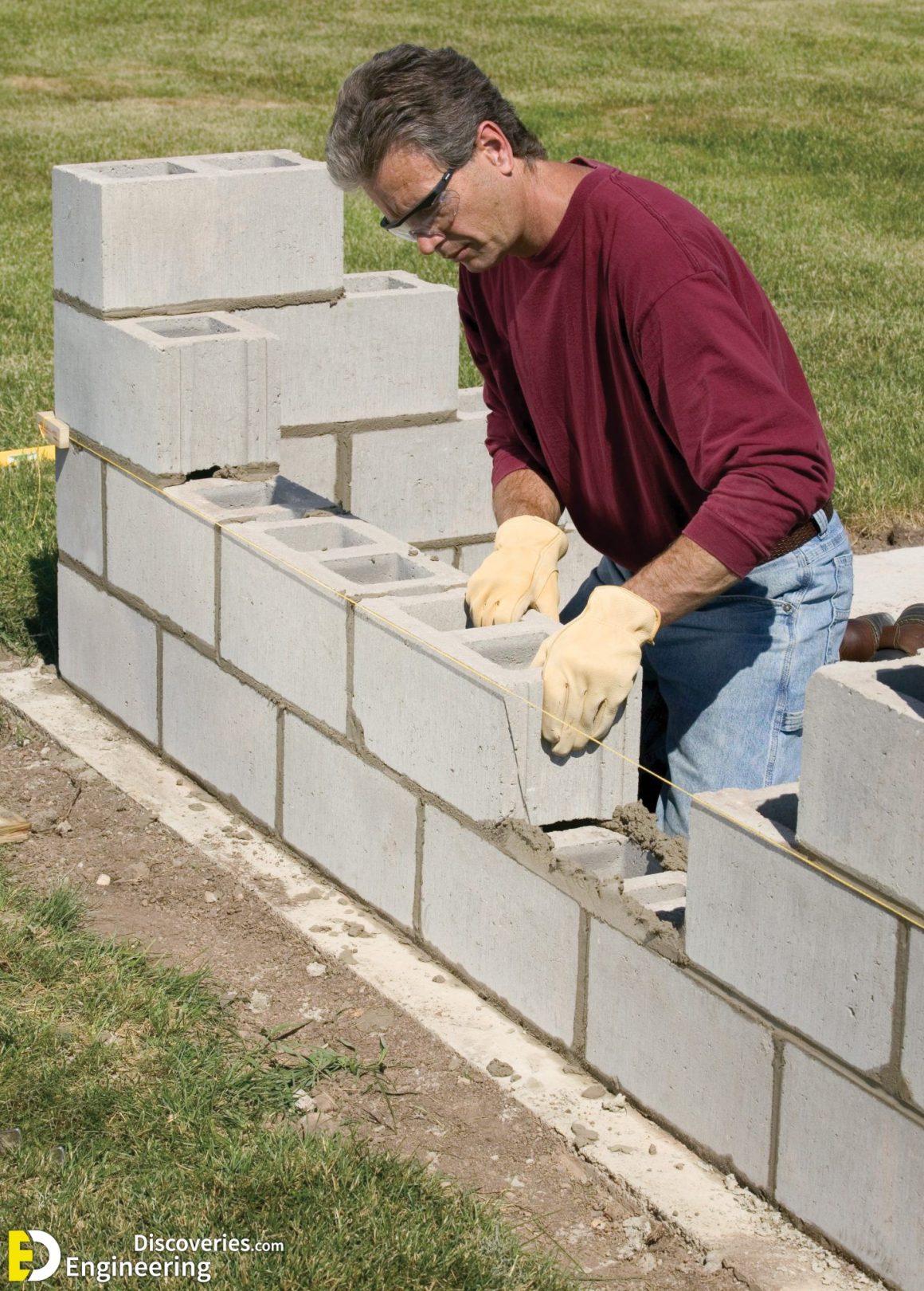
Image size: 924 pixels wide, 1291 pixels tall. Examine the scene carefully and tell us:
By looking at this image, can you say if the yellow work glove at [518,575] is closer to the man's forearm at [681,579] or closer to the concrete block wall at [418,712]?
the concrete block wall at [418,712]

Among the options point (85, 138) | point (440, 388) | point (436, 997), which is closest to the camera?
point (436, 997)

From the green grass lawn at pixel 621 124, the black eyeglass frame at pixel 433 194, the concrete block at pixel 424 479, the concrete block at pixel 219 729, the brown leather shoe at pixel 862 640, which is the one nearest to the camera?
the black eyeglass frame at pixel 433 194

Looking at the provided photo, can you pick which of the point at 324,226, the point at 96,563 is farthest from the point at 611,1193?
the point at 324,226

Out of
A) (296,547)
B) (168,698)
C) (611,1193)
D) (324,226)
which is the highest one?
(324,226)

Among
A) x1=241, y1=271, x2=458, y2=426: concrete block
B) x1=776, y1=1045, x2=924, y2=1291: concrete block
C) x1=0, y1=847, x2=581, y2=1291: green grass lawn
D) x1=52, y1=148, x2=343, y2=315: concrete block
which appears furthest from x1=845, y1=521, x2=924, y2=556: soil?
x1=776, y1=1045, x2=924, y2=1291: concrete block

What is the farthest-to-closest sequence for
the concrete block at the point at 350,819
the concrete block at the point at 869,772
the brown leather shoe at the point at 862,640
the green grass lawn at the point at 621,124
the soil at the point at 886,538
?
the green grass lawn at the point at 621,124 < the soil at the point at 886,538 < the brown leather shoe at the point at 862,640 < the concrete block at the point at 350,819 < the concrete block at the point at 869,772

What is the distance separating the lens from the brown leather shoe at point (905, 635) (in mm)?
6652

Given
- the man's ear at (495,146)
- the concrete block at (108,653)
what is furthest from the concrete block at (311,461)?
the man's ear at (495,146)

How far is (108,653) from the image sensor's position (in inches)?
251

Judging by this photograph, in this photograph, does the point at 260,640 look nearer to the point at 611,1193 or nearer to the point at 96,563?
the point at 96,563

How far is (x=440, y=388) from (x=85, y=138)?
423 inches

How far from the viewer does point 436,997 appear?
475 cm

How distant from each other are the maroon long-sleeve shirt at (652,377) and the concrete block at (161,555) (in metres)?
1.14

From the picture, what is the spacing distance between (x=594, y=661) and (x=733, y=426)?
1.96ft
